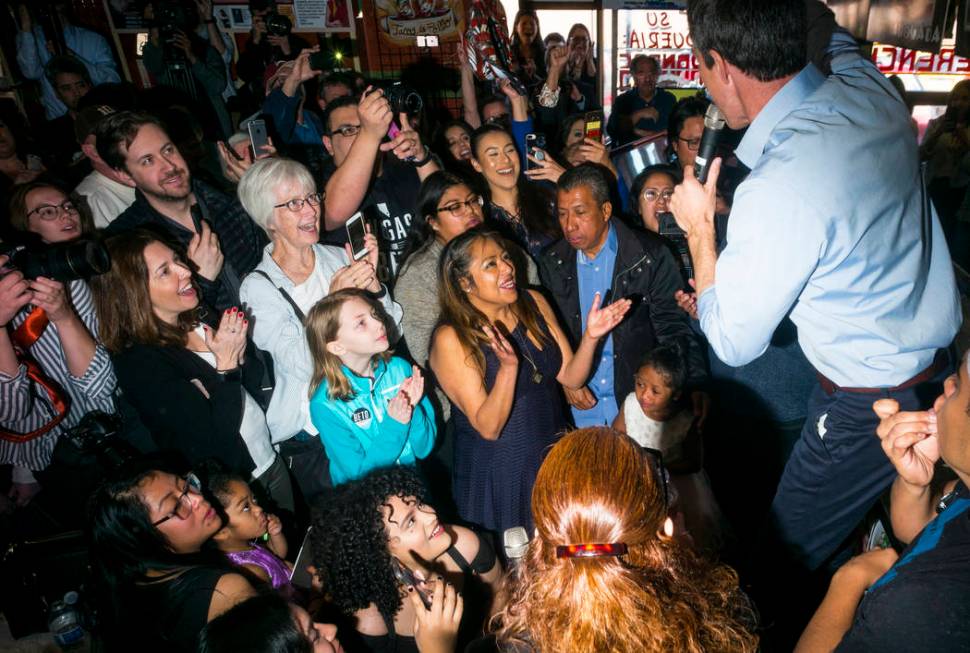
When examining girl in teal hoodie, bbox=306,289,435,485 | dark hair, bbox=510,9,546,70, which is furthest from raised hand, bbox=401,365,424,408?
dark hair, bbox=510,9,546,70

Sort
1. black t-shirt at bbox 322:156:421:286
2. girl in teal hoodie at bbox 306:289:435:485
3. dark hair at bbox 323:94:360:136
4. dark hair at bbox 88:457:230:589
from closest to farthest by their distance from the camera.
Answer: dark hair at bbox 88:457:230:589 < girl in teal hoodie at bbox 306:289:435:485 < black t-shirt at bbox 322:156:421:286 < dark hair at bbox 323:94:360:136

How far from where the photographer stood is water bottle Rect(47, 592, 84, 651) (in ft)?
8.45

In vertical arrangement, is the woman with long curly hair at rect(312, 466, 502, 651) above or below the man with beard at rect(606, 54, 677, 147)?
below

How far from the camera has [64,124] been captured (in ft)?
17.4

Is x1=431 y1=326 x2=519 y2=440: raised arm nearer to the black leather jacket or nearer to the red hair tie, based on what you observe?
the black leather jacket

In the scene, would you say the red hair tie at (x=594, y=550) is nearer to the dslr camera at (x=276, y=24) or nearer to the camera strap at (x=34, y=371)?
the camera strap at (x=34, y=371)

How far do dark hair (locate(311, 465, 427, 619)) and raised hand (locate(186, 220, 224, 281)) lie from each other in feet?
4.46

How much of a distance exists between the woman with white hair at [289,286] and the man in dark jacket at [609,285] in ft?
3.51

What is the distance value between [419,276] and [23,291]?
5.47 feet

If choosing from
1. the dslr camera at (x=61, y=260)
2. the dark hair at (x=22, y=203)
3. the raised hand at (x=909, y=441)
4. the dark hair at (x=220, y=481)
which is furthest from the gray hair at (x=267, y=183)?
the raised hand at (x=909, y=441)

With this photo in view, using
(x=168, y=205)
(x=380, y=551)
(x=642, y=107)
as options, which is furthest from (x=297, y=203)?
(x=642, y=107)

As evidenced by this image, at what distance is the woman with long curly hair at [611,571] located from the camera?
45.4 inches

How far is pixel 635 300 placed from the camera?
303 centimetres

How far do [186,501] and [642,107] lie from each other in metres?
6.10
